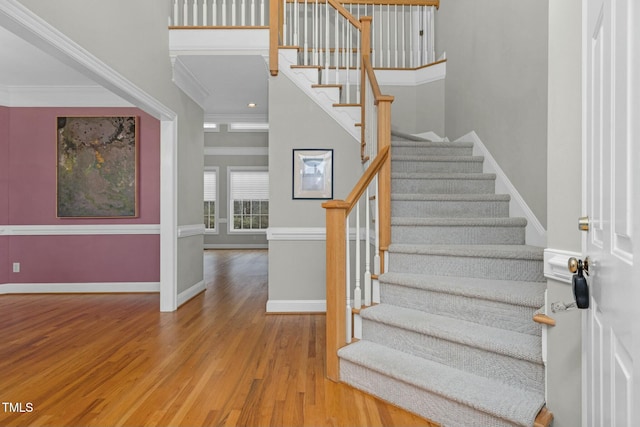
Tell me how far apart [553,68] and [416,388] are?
1.57 meters

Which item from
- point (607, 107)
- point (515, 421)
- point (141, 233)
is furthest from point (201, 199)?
point (607, 107)

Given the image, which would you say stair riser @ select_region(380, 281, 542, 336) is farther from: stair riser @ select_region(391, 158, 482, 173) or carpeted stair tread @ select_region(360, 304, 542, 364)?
stair riser @ select_region(391, 158, 482, 173)

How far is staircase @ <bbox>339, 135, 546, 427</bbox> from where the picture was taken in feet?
5.50

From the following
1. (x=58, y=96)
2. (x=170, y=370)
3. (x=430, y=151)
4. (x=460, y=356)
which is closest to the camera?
(x=460, y=356)

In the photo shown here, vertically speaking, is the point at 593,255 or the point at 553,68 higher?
the point at 553,68

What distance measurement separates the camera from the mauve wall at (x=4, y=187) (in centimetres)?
465

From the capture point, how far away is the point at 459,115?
4.00 meters

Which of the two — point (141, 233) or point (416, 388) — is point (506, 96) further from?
point (141, 233)

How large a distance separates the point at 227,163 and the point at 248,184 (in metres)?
0.78

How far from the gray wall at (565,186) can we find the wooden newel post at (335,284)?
1097mm

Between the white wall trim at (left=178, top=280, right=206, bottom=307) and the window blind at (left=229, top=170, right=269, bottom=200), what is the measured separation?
16.9 feet

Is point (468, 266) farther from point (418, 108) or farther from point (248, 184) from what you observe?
point (248, 184)

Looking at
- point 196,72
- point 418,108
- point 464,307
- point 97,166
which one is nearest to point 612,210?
point 464,307

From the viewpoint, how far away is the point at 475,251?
229 centimetres
